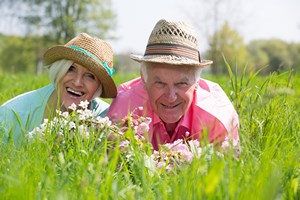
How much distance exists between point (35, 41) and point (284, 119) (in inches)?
1462

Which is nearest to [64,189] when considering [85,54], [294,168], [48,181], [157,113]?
[48,181]

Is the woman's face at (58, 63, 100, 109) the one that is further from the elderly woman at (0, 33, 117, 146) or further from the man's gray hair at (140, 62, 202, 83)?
the man's gray hair at (140, 62, 202, 83)

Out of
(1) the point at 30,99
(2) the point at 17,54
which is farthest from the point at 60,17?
(1) the point at 30,99

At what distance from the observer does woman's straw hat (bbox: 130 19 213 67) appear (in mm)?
3355

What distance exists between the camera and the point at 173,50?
341cm

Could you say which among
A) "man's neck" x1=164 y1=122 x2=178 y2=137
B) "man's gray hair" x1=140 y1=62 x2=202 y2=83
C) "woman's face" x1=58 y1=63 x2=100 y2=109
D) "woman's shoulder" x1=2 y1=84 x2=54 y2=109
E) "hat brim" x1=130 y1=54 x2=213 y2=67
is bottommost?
"man's neck" x1=164 y1=122 x2=178 y2=137

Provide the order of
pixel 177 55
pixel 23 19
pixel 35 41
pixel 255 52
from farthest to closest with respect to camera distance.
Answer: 1. pixel 255 52
2. pixel 35 41
3. pixel 23 19
4. pixel 177 55

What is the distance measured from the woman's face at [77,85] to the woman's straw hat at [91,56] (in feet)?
0.24

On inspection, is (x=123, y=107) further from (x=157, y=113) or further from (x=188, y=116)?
(x=188, y=116)

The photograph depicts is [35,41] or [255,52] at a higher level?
[35,41]

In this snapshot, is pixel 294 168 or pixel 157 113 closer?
pixel 294 168

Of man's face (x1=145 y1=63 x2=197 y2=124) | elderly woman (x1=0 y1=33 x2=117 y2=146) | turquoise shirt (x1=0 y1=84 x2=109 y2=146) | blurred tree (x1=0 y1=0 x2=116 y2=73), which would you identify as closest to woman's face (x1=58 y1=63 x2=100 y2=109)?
elderly woman (x1=0 y1=33 x2=117 y2=146)

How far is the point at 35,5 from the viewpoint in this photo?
37.1 m

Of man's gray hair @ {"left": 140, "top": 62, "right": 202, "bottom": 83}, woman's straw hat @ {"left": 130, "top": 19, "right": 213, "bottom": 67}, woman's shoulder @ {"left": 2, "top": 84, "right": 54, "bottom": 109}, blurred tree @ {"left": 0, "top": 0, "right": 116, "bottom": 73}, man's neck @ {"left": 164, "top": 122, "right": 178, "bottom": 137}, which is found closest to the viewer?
woman's straw hat @ {"left": 130, "top": 19, "right": 213, "bottom": 67}
